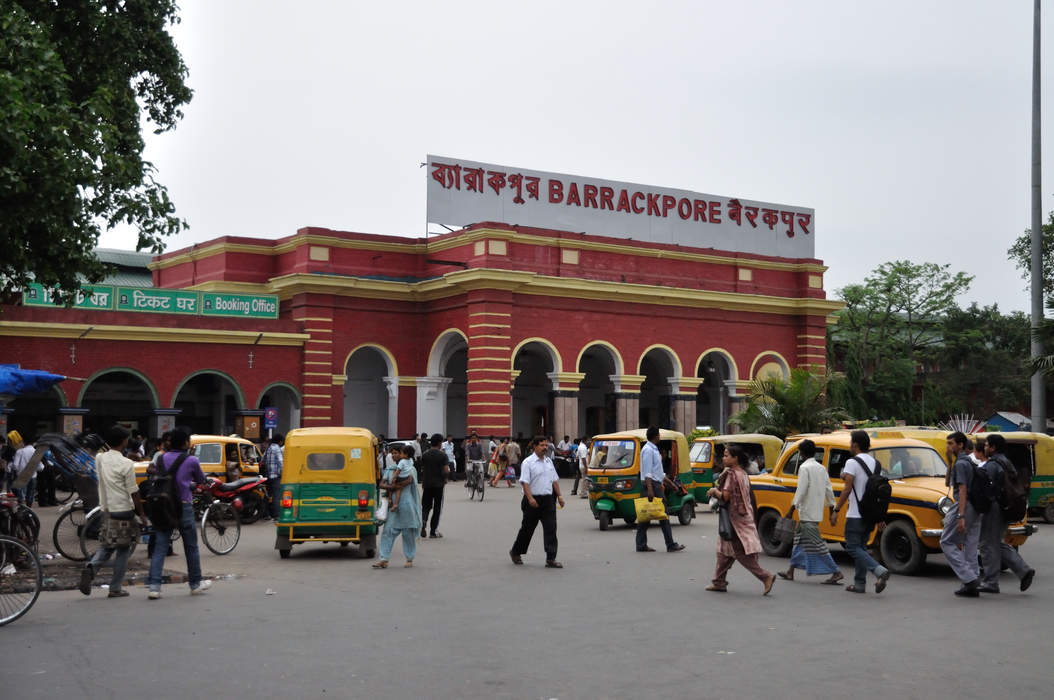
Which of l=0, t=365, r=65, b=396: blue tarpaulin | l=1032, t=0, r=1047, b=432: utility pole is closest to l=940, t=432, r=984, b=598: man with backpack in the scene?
l=1032, t=0, r=1047, b=432: utility pole

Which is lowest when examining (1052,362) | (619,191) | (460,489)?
(460,489)

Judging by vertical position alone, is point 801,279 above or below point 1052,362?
above

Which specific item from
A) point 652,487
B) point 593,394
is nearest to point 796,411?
point 593,394

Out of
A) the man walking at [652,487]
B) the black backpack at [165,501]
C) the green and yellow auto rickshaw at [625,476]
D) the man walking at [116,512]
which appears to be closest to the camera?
the black backpack at [165,501]

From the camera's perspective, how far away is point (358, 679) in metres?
7.42

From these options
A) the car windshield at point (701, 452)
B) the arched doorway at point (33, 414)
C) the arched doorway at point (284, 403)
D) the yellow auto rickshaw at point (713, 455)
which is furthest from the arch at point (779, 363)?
the arched doorway at point (33, 414)

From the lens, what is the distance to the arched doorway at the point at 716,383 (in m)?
40.8

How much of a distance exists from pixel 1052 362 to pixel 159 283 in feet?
109

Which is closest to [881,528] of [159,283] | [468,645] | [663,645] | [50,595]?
[663,645]

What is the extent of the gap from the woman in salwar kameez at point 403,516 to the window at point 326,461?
1487mm

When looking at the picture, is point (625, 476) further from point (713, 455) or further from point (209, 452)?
point (209, 452)

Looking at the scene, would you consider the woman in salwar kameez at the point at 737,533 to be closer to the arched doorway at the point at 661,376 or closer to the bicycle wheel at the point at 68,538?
the bicycle wheel at the point at 68,538

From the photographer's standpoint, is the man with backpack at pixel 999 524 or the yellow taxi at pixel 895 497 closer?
the man with backpack at pixel 999 524

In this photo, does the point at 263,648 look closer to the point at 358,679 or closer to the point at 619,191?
the point at 358,679
